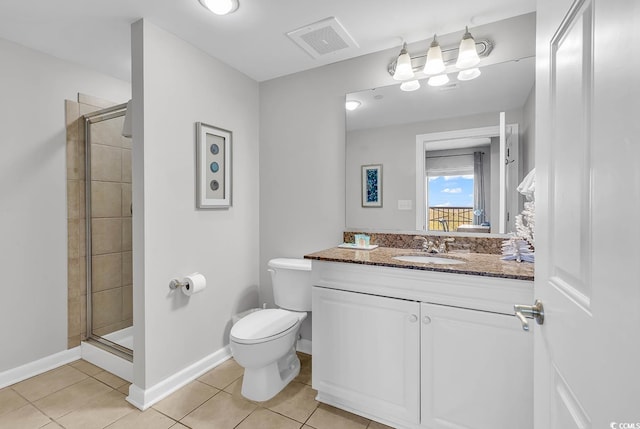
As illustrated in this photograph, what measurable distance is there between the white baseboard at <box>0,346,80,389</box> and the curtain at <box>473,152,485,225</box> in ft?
10.2

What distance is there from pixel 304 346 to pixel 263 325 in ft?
2.34

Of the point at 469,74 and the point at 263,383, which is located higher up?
the point at 469,74

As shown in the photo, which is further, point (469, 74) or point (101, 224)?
point (101, 224)

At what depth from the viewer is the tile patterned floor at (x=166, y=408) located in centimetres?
169

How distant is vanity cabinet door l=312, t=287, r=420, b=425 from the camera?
1561mm

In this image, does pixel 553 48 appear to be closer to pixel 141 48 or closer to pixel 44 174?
pixel 141 48

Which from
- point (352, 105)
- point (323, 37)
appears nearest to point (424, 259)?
point (352, 105)

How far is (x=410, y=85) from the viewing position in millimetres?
2070

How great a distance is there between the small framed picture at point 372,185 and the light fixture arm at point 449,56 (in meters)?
0.67

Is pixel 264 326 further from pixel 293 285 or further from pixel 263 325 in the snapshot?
pixel 293 285

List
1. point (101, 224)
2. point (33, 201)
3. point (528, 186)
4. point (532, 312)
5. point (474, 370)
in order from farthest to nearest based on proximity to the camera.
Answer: point (101, 224) < point (33, 201) < point (528, 186) < point (474, 370) < point (532, 312)

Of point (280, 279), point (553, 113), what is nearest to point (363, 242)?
point (280, 279)

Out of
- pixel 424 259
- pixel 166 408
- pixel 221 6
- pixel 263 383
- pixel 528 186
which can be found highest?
pixel 221 6

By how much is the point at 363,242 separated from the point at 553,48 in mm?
1592
